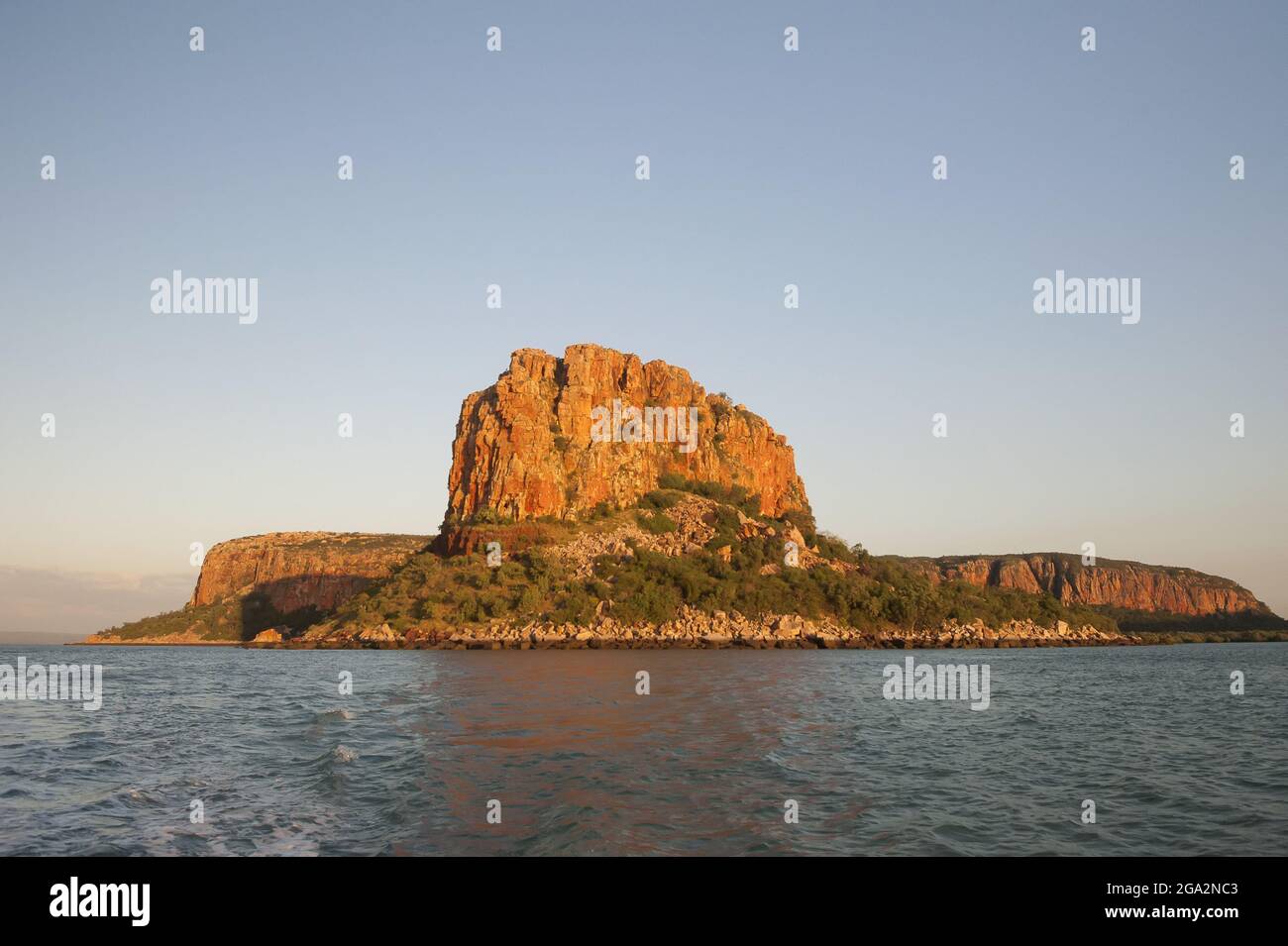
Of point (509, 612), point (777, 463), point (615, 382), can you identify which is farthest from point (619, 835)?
point (777, 463)

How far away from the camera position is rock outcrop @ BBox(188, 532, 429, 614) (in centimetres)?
17050

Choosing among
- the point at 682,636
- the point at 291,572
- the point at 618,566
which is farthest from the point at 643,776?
the point at 291,572

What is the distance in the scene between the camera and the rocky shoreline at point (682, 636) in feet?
340

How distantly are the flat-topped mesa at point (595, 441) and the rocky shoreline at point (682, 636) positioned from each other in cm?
2831

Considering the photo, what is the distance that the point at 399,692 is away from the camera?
39.5 metres

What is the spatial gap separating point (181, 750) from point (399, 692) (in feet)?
59.9

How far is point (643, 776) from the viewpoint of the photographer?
17.3 m

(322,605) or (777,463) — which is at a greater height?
(777,463)

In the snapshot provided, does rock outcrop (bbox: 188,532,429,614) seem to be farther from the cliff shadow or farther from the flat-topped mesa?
the flat-topped mesa

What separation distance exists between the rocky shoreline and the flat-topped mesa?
28311 mm

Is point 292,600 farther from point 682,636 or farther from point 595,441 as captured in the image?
point 682,636
